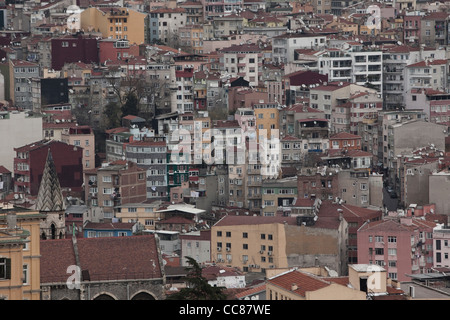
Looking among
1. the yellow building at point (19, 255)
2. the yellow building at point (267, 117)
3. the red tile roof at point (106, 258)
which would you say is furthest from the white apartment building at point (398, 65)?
the yellow building at point (19, 255)

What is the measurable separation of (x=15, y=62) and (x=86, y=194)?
21349 mm

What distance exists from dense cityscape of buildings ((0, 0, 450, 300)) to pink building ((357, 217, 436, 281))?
0.20 feet

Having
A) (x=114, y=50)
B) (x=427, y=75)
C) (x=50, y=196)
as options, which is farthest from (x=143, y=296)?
(x=114, y=50)

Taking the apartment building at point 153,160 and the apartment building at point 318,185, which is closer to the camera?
the apartment building at point 318,185

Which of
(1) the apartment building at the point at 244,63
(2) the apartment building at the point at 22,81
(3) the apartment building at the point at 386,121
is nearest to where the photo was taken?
(3) the apartment building at the point at 386,121

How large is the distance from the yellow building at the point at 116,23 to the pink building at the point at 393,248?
41427mm

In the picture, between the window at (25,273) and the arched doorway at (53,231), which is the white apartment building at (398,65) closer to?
the arched doorway at (53,231)

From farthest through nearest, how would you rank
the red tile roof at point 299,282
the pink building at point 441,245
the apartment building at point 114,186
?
the apartment building at point 114,186
the pink building at point 441,245
the red tile roof at point 299,282

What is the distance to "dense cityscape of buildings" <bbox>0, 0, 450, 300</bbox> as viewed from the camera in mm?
38375

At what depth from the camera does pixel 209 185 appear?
6338 centimetres

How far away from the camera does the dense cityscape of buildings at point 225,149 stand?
1511 inches

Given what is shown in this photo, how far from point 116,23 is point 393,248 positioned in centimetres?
4307

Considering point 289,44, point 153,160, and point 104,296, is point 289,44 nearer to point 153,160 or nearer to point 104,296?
point 153,160

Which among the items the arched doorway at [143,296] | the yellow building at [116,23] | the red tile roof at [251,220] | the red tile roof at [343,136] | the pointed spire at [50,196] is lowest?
the arched doorway at [143,296]
